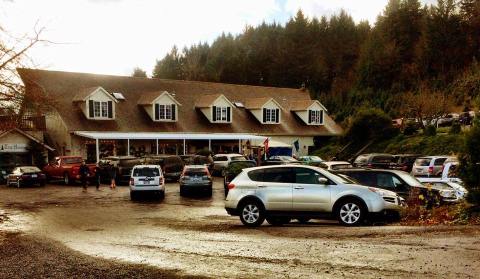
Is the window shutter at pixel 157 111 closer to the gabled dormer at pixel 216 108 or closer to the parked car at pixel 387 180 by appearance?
the gabled dormer at pixel 216 108

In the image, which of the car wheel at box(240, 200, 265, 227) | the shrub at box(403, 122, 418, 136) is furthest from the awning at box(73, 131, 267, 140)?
the car wheel at box(240, 200, 265, 227)

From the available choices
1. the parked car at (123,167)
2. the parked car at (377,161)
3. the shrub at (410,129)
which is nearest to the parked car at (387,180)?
the parked car at (377,161)

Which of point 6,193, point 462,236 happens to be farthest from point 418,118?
point 462,236

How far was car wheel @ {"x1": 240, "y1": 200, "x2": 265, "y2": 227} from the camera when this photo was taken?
1472 centimetres

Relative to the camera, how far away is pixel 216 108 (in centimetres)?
4969

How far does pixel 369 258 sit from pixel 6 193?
84.4ft

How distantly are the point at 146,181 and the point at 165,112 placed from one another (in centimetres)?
2279

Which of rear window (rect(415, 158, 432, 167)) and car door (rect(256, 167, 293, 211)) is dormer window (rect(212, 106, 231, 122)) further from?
car door (rect(256, 167, 293, 211))

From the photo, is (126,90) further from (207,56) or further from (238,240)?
(207,56)

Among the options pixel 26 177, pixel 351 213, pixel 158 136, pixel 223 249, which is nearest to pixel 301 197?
pixel 351 213

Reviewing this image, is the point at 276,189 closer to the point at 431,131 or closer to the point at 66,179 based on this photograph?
the point at 66,179

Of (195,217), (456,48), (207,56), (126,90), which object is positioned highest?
(207,56)

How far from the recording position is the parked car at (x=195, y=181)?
25.8 meters

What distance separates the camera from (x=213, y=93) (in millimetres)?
54625
